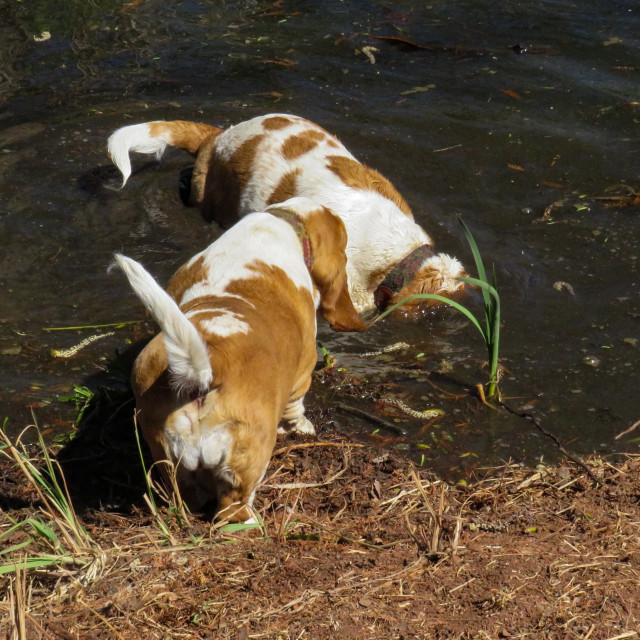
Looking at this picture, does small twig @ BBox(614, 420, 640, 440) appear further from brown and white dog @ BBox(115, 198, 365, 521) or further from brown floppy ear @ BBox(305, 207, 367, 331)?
brown and white dog @ BBox(115, 198, 365, 521)

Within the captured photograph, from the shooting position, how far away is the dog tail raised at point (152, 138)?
551 centimetres

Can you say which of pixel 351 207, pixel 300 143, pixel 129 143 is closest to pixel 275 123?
pixel 300 143

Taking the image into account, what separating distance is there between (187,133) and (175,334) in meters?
3.64

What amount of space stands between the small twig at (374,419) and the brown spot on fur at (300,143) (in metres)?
1.85

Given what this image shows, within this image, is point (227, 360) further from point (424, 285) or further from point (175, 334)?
point (424, 285)

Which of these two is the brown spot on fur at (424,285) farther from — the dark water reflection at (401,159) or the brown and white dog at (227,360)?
the brown and white dog at (227,360)

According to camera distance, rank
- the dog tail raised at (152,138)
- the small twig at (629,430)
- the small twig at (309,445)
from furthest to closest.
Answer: the dog tail raised at (152,138), the small twig at (629,430), the small twig at (309,445)

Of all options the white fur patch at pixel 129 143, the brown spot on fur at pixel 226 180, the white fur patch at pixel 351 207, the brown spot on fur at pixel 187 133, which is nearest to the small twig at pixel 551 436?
the white fur patch at pixel 351 207

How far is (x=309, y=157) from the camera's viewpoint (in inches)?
214

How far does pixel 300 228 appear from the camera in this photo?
12.8 ft

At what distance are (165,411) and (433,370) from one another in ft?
7.13

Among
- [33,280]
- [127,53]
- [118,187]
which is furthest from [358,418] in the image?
[127,53]

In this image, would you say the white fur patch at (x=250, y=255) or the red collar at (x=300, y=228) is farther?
the red collar at (x=300, y=228)

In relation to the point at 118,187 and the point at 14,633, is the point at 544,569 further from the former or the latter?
the point at 118,187
